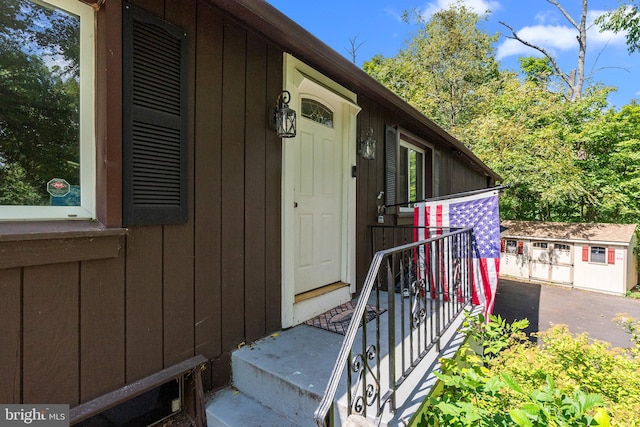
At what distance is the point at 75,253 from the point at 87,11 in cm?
122

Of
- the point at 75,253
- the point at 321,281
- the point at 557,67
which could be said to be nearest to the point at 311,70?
the point at 321,281

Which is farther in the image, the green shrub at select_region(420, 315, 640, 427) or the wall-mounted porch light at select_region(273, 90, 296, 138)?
the wall-mounted porch light at select_region(273, 90, 296, 138)

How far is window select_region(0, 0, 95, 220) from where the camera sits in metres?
1.44

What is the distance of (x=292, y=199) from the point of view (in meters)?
2.72

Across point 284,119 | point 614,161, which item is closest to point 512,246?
point 614,161

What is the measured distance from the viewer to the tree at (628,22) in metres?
9.63

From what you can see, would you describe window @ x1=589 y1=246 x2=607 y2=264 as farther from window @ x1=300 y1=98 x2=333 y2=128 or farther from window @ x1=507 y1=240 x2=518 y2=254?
window @ x1=300 y1=98 x2=333 y2=128

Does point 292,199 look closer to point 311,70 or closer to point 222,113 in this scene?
point 222,113

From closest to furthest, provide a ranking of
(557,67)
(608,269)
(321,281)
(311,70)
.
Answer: (311,70), (321,281), (608,269), (557,67)

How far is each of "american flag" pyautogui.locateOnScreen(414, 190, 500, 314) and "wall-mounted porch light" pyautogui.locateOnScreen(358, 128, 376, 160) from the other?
108 centimetres

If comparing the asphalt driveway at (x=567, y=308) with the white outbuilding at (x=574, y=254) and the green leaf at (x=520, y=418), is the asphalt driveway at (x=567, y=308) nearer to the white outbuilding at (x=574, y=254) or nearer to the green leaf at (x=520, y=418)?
the white outbuilding at (x=574, y=254)

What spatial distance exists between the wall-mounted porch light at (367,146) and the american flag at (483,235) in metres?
1.08

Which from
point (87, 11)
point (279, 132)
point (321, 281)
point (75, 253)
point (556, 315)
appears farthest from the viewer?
point (556, 315)

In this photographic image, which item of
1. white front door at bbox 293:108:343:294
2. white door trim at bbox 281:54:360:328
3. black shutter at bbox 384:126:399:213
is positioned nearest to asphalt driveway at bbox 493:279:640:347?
black shutter at bbox 384:126:399:213
